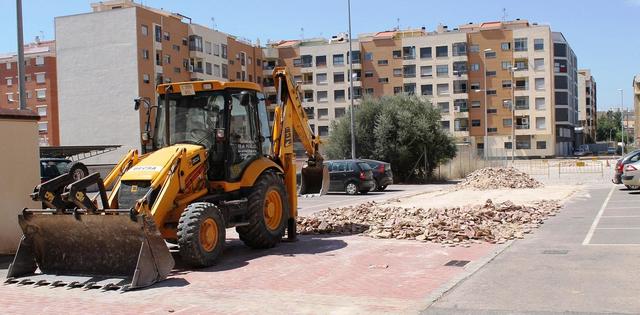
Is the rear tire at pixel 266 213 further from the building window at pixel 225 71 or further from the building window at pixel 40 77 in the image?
the building window at pixel 40 77

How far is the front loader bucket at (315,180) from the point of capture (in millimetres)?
13773

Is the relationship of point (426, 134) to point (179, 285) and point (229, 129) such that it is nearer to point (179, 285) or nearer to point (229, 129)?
point (229, 129)

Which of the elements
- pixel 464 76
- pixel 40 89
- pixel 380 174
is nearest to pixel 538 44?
pixel 464 76

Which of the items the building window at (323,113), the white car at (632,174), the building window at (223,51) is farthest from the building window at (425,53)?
the white car at (632,174)

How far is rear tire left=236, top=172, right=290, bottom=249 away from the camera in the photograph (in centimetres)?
1117

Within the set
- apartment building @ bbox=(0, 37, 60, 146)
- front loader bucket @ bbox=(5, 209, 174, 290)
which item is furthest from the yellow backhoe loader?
apartment building @ bbox=(0, 37, 60, 146)

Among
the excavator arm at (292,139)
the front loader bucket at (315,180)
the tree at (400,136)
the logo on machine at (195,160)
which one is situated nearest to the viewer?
the logo on machine at (195,160)

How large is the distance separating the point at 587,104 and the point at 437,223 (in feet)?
502

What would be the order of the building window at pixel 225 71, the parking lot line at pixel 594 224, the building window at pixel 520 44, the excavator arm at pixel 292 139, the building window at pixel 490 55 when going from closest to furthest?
the parking lot line at pixel 594 224
the excavator arm at pixel 292 139
the building window at pixel 225 71
the building window at pixel 520 44
the building window at pixel 490 55

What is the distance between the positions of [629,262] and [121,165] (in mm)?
8026

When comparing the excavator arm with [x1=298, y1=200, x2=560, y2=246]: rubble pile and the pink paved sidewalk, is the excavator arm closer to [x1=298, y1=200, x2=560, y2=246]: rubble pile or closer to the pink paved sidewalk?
→ [x1=298, y1=200, x2=560, y2=246]: rubble pile

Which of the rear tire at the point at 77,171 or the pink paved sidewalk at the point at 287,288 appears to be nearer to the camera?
the pink paved sidewalk at the point at 287,288

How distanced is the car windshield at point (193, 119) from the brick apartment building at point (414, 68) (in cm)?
6128

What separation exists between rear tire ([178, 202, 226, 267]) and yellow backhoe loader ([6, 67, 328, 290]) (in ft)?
0.05
